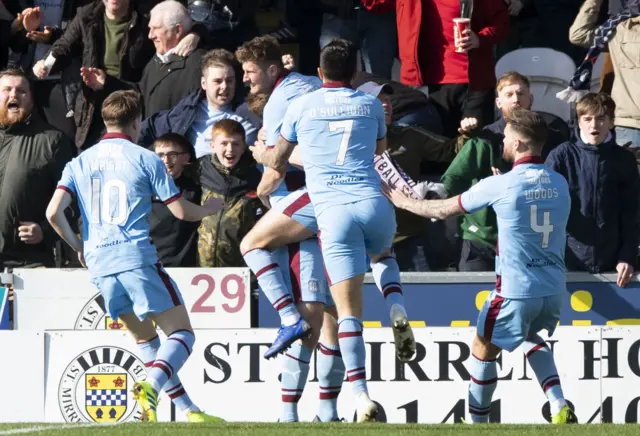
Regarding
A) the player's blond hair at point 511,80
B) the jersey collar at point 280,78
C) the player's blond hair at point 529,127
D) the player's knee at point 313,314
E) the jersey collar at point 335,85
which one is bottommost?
the player's knee at point 313,314

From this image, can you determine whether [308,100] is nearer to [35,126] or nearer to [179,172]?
[179,172]

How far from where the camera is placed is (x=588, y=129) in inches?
418

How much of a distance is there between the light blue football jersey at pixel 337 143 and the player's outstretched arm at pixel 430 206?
0.38 meters

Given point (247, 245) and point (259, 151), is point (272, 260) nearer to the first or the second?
point (247, 245)

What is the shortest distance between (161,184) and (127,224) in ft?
1.03

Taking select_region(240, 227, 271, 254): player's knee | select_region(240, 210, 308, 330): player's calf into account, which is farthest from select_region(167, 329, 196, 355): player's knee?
select_region(240, 227, 271, 254): player's knee

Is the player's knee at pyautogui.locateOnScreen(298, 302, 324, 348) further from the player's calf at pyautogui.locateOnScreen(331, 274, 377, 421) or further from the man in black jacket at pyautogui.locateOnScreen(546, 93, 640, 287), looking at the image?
the man in black jacket at pyautogui.locateOnScreen(546, 93, 640, 287)

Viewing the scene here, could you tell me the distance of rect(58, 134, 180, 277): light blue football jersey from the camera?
29.9 ft

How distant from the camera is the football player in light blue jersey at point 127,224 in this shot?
29.9 ft

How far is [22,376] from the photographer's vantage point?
10.8 metres

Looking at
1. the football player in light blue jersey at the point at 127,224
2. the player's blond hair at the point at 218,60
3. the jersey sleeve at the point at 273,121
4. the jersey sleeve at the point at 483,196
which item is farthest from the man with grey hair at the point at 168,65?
the jersey sleeve at the point at 483,196

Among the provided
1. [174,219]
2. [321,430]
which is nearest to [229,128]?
[174,219]

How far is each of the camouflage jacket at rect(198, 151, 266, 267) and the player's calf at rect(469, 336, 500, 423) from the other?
2154mm

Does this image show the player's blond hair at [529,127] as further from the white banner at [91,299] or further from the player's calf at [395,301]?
the white banner at [91,299]
